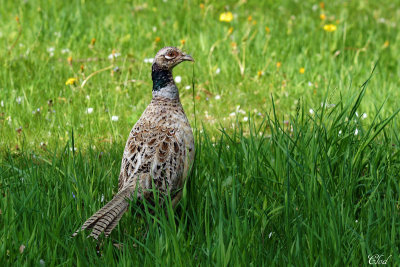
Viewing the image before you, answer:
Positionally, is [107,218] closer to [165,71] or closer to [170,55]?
[165,71]

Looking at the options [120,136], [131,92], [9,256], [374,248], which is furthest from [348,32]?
[9,256]

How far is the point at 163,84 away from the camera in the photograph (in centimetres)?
411

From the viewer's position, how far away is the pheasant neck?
4059 mm

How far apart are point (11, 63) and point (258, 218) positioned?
4.59 meters

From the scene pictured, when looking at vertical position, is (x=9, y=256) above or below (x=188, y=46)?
below

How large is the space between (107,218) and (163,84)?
1.15m

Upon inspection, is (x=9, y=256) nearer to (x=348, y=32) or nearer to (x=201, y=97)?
(x=201, y=97)

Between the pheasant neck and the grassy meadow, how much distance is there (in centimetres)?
17

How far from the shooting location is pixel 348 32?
8.55 meters

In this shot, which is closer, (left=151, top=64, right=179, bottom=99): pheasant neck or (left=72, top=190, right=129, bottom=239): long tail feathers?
(left=72, top=190, right=129, bottom=239): long tail feathers

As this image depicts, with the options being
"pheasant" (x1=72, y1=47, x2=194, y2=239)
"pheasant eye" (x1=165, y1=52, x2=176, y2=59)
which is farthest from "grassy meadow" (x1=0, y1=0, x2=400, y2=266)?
"pheasant eye" (x1=165, y1=52, x2=176, y2=59)

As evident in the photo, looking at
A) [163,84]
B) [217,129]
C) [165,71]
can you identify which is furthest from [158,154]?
[217,129]

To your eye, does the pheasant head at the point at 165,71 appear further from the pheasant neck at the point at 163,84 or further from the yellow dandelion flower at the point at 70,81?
the yellow dandelion flower at the point at 70,81

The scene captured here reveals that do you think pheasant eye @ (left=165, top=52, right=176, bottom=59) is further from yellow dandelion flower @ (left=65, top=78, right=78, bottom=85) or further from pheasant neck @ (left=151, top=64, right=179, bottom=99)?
yellow dandelion flower @ (left=65, top=78, right=78, bottom=85)
